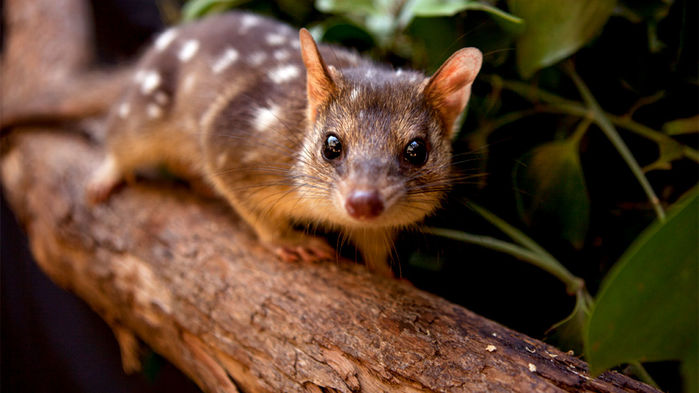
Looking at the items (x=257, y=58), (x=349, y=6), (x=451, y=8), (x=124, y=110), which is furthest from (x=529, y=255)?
(x=124, y=110)

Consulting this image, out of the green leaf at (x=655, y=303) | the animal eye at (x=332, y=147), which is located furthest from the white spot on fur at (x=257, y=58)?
the green leaf at (x=655, y=303)

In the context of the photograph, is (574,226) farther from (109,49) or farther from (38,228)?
(109,49)

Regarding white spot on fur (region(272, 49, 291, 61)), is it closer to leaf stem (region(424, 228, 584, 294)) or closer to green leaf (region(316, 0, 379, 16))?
green leaf (region(316, 0, 379, 16))

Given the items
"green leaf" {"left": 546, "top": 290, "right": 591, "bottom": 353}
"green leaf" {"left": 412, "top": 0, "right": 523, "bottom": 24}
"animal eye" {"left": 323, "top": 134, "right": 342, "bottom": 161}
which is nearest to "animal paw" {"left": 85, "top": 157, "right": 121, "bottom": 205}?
"animal eye" {"left": 323, "top": 134, "right": 342, "bottom": 161}

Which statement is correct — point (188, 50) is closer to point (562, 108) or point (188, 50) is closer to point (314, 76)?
point (314, 76)

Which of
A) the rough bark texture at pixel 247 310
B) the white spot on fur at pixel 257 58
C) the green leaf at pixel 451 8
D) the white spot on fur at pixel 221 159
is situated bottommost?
the rough bark texture at pixel 247 310

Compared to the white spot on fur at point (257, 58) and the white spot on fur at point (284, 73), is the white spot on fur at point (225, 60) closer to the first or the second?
the white spot on fur at point (257, 58)
